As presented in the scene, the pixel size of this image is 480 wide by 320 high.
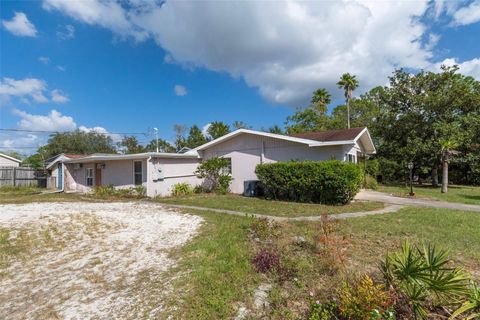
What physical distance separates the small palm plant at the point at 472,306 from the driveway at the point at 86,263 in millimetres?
3496

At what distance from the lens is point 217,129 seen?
39.6m

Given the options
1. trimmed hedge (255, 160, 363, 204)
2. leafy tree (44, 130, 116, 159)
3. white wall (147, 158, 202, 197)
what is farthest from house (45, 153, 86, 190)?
leafy tree (44, 130, 116, 159)

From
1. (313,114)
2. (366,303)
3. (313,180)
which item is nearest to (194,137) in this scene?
(313,114)

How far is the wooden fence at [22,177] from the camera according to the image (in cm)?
2134

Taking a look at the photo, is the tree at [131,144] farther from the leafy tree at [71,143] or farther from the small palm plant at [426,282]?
the small palm plant at [426,282]

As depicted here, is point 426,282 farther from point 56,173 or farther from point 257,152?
point 56,173

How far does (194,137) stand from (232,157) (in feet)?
89.9

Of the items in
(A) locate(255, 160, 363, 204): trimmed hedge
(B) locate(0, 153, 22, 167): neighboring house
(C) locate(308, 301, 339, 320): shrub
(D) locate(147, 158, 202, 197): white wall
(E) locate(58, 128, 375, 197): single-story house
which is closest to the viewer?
(C) locate(308, 301, 339, 320): shrub

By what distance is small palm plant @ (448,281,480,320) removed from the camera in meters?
3.00

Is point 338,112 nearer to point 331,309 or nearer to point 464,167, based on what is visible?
point 464,167

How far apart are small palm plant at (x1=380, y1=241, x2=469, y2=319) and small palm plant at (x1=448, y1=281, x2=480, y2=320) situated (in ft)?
0.27

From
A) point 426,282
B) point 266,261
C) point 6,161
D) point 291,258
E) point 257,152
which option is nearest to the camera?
point 426,282

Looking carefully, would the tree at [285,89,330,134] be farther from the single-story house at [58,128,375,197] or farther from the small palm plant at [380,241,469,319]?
the small palm plant at [380,241,469,319]

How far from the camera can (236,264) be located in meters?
4.94
